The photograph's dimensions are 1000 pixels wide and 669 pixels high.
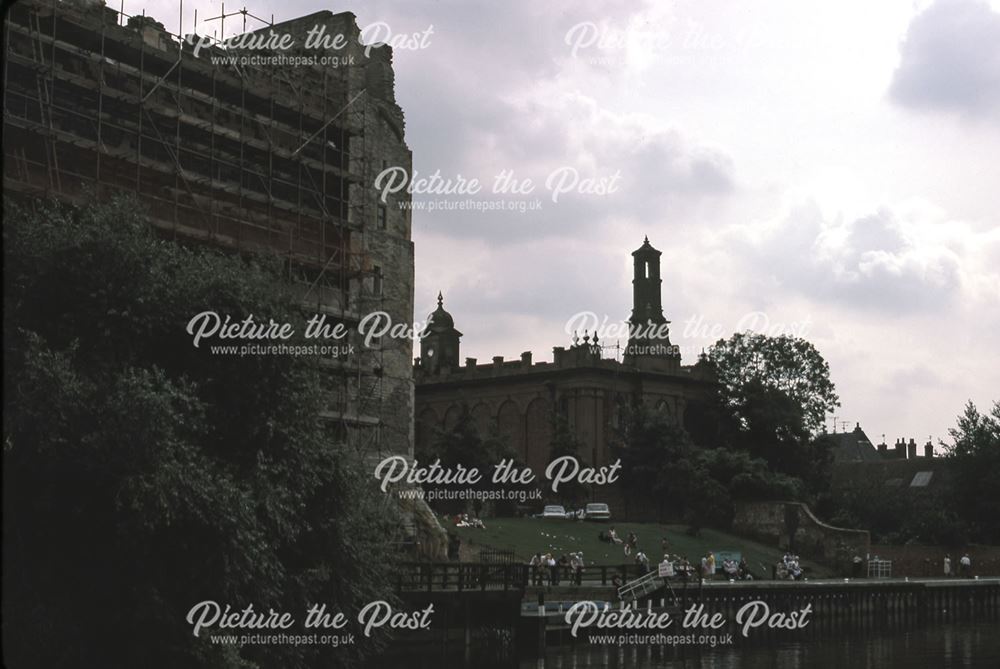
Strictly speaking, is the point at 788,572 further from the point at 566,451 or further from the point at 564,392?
the point at 564,392

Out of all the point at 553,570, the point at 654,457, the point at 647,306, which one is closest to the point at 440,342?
the point at 647,306

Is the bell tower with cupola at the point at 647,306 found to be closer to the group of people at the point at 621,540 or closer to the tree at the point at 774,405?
the tree at the point at 774,405

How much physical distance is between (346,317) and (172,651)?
885 inches

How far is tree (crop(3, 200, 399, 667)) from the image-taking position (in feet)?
78.0

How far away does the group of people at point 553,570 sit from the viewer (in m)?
44.3

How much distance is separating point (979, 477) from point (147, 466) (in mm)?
Result: 62528

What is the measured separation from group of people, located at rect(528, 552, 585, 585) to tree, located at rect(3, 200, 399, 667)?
15484 mm

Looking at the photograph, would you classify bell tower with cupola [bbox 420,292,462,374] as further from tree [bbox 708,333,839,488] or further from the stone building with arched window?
tree [bbox 708,333,839,488]

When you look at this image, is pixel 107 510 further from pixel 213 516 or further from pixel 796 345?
pixel 796 345

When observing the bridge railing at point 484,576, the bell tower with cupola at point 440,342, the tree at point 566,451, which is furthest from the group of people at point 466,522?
the bell tower with cupola at point 440,342

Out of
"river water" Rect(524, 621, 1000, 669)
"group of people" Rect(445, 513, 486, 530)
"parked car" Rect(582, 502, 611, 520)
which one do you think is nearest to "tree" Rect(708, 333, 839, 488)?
"parked car" Rect(582, 502, 611, 520)

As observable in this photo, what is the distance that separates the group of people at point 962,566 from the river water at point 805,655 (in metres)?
20.4

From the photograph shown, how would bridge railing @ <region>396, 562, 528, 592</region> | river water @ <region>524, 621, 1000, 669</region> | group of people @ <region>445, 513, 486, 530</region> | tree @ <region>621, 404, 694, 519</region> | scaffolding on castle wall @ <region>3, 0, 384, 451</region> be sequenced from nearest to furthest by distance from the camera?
scaffolding on castle wall @ <region>3, 0, 384, 451</region> → bridge railing @ <region>396, 562, 528, 592</region> → river water @ <region>524, 621, 1000, 669</region> → group of people @ <region>445, 513, 486, 530</region> → tree @ <region>621, 404, 694, 519</region>

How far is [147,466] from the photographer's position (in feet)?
79.3
